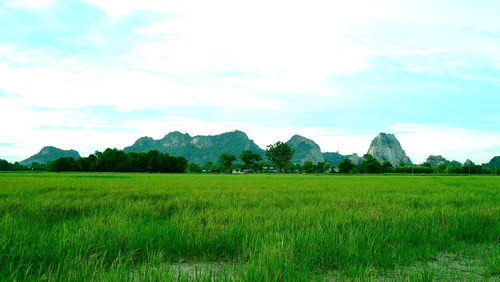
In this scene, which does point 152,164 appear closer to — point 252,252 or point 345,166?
point 345,166

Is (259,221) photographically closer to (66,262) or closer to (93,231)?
(93,231)

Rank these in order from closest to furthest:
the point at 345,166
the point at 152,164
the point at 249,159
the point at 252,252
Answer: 1. the point at 252,252
2. the point at 152,164
3. the point at 345,166
4. the point at 249,159

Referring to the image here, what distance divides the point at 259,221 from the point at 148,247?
6.53 ft

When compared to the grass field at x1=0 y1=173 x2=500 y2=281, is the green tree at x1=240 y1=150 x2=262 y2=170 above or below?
above

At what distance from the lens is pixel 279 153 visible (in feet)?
454

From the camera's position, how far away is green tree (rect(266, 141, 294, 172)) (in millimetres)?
138500

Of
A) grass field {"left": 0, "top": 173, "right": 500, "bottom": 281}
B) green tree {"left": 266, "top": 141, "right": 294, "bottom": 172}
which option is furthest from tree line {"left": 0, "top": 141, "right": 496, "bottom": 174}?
grass field {"left": 0, "top": 173, "right": 500, "bottom": 281}

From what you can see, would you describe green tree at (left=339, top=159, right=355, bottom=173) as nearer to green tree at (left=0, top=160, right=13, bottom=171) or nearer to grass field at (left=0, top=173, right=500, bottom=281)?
green tree at (left=0, top=160, right=13, bottom=171)

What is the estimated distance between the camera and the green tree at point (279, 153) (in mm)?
138500

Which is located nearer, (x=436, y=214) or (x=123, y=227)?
(x=123, y=227)

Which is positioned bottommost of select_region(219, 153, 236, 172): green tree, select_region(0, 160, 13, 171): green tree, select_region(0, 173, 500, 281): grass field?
select_region(0, 160, 13, 171): green tree

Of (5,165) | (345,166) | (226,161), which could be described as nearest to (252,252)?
(5,165)

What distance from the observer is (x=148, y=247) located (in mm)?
3816

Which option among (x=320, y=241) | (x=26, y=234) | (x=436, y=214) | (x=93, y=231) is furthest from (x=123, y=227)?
(x=436, y=214)
